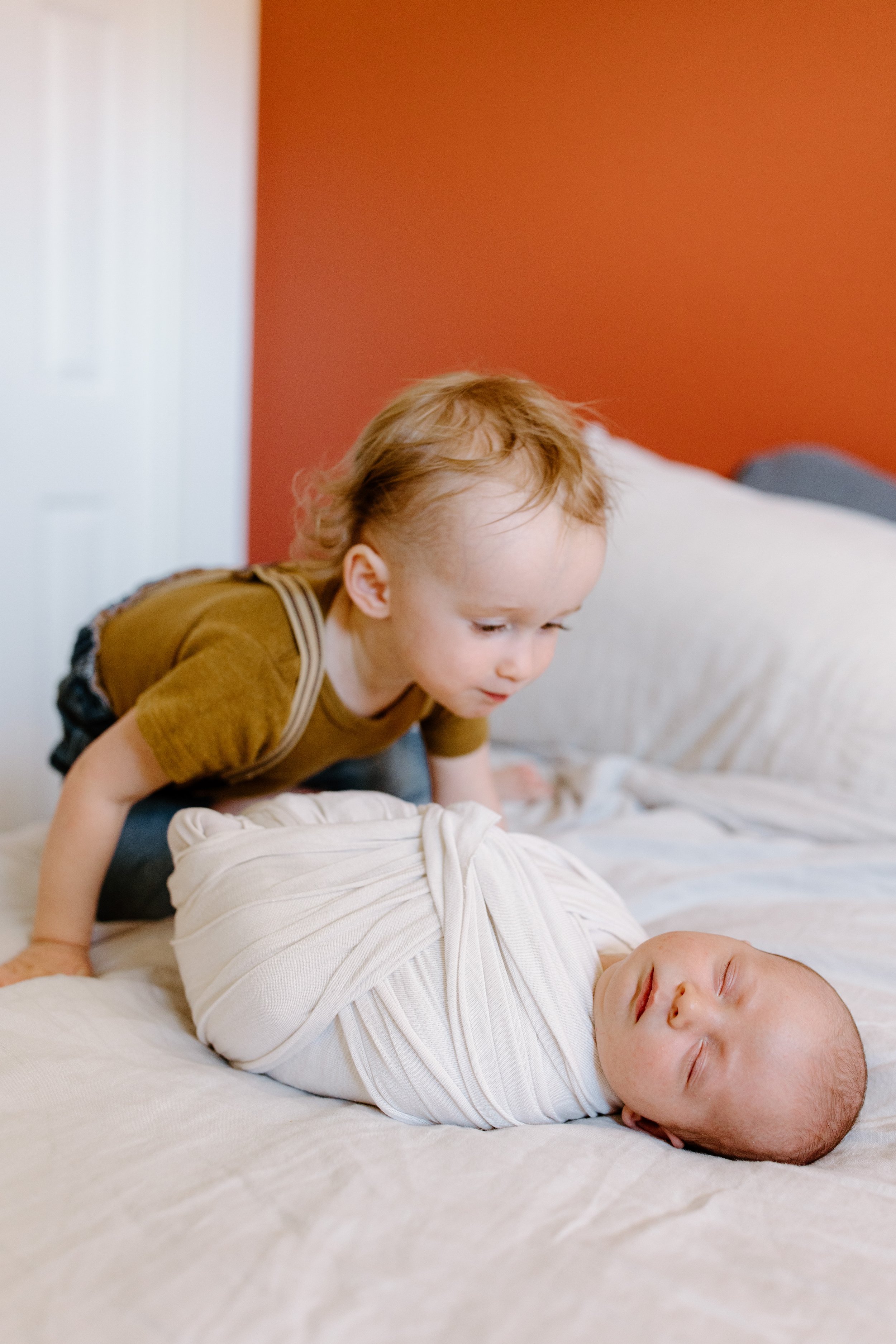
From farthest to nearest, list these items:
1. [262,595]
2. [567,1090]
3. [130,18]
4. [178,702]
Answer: [130,18]
[262,595]
[178,702]
[567,1090]

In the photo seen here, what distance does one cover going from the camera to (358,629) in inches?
44.9

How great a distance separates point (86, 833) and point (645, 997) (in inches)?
21.0

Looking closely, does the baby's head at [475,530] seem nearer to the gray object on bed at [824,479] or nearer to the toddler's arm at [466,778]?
the toddler's arm at [466,778]

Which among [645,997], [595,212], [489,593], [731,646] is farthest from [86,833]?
[595,212]

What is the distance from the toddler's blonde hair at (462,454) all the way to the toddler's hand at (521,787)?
43cm

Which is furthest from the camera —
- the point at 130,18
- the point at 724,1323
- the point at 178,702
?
the point at 130,18

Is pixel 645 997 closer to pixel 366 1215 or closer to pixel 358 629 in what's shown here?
pixel 366 1215

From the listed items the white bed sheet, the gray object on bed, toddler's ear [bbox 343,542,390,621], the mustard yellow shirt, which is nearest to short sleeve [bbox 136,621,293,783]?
the mustard yellow shirt

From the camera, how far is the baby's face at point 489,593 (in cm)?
95

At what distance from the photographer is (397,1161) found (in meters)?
0.66

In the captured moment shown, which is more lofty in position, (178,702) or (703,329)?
(703,329)

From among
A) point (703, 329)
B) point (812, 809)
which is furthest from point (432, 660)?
point (703, 329)

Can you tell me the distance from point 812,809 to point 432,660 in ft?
1.68

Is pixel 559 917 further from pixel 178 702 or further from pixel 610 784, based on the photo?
pixel 610 784
